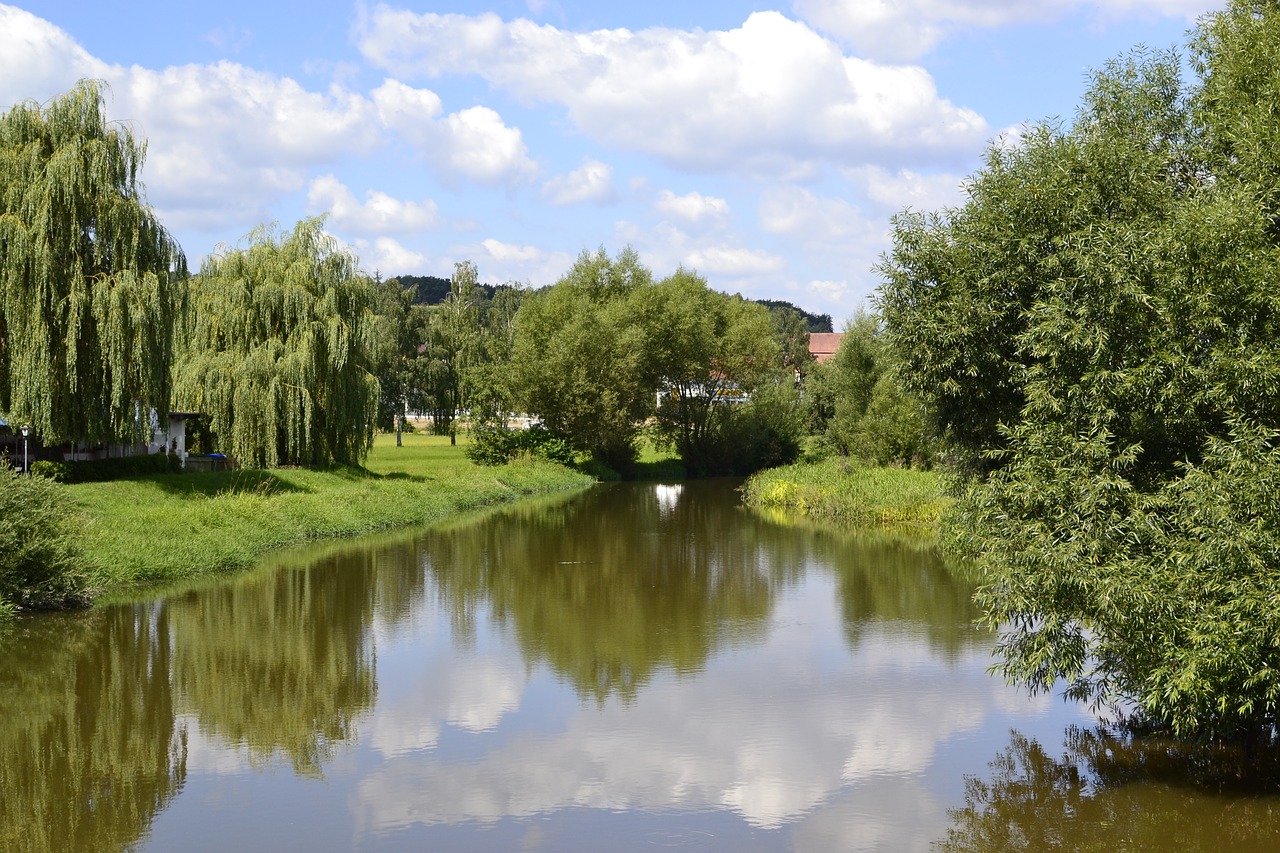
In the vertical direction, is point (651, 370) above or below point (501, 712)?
above

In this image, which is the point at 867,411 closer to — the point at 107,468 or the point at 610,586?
the point at 610,586

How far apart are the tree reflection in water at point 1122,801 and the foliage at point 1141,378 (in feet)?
1.54

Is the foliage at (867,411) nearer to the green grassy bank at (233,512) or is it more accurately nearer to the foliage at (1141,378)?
the green grassy bank at (233,512)

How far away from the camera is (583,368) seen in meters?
53.1

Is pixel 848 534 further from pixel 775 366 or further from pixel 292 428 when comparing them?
pixel 775 366

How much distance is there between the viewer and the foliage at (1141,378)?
9867mm

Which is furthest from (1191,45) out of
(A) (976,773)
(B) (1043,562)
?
(A) (976,773)

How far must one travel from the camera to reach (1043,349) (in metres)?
11.4

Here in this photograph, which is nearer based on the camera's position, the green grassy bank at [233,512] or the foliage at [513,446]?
the green grassy bank at [233,512]

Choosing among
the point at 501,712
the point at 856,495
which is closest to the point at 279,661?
the point at 501,712

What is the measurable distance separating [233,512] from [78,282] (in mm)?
6408

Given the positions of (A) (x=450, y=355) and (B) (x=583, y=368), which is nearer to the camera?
(B) (x=583, y=368)

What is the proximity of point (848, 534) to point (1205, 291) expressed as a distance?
22556mm

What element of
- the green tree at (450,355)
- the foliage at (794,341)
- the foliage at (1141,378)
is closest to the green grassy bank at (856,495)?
the foliage at (1141,378)
